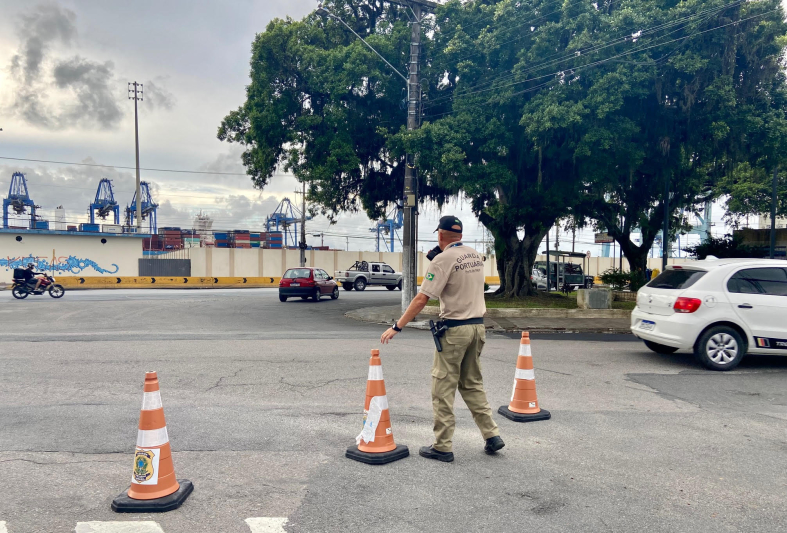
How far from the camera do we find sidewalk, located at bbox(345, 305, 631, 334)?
14.3 meters

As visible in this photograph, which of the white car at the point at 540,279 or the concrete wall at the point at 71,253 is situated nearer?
the white car at the point at 540,279

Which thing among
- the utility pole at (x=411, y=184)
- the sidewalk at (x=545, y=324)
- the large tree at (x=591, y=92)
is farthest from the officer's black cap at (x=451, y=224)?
the utility pole at (x=411, y=184)

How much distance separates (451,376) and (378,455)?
2.71ft

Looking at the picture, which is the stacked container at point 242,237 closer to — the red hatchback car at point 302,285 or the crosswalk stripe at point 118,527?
the red hatchback car at point 302,285

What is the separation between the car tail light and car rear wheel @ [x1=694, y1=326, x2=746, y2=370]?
0.41 metres

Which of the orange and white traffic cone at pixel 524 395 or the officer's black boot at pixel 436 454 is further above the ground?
the orange and white traffic cone at pixel 524 395

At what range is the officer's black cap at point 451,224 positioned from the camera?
15.9 ft

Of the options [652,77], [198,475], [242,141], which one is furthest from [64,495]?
[242,141]

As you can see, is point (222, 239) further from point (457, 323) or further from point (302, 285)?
point (457, 323)

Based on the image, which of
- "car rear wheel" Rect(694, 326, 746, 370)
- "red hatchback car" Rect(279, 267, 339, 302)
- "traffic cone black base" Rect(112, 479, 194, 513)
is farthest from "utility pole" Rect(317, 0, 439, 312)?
"traffic cone black base" Rect(112, 479, 194, 513)

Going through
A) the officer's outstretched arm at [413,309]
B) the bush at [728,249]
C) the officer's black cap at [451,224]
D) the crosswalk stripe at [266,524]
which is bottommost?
the crosswalk stripe at [266,524]

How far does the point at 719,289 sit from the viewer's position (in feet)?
28.2

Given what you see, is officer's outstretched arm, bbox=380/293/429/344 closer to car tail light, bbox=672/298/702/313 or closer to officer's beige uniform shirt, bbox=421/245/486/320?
Answer: officer's beige uniform shirt, bbox=421/245/486/320

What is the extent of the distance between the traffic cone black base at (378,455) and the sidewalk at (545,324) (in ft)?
31.6
